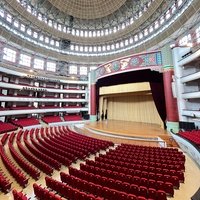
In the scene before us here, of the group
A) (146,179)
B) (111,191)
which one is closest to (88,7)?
(146,179)

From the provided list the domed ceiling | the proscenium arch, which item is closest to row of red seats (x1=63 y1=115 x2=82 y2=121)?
the proscenium arch

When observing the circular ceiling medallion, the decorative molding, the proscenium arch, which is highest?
the circular ceiling medallion

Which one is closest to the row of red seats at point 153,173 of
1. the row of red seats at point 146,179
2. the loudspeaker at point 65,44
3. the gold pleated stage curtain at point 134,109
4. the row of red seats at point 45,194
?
the row of red seats at point 146,179

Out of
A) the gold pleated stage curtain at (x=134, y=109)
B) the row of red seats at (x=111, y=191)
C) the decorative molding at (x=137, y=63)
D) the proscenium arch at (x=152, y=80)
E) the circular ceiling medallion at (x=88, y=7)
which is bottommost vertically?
the row of red seats at (x=111, y=191)

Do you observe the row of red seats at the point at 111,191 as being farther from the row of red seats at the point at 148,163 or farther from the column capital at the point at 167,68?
the column capital at the point at 167,68

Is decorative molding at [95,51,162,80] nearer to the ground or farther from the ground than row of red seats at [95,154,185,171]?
farther from the ground

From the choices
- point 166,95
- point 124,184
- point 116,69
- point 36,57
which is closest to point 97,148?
point 124,184

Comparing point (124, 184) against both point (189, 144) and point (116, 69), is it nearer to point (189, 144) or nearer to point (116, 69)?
point (189, 144)

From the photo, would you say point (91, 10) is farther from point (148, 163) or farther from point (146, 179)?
point (146, 179)

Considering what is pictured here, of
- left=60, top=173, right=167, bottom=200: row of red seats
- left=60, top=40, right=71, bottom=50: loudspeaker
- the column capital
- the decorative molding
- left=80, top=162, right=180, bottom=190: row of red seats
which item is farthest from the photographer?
left=60, top=40, right=71, bottom=50: loudspeaker

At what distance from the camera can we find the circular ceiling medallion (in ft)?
85.1

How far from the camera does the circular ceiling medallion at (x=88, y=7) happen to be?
25938 mm

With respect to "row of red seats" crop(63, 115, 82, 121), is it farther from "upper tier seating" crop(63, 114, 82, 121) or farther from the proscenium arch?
the proscenium arch

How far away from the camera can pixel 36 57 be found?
27938 mm
